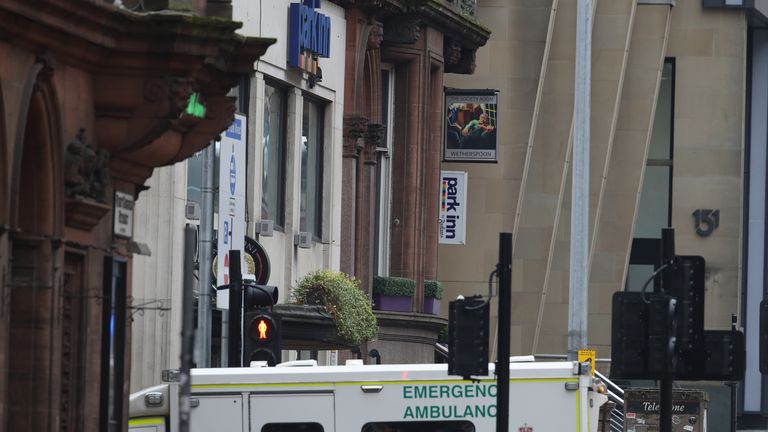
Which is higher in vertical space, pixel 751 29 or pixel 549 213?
pixel 751 29

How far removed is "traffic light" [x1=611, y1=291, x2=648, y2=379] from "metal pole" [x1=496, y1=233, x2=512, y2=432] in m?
1.09

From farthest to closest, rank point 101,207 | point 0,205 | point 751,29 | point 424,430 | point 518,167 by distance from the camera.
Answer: point 751,29, point 518,167, point 424,430, point 101,207, point 0,205

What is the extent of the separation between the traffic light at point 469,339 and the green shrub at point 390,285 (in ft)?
78.9

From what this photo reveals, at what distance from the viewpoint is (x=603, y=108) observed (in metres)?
60.6

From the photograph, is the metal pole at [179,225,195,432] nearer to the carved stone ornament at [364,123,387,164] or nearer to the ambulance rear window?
the ambulance rear window

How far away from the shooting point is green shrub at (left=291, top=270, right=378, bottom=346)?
120ft

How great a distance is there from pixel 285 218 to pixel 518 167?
22.6 m

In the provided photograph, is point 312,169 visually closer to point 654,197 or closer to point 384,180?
point 384,180

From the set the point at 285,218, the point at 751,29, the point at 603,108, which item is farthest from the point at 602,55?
the point at 285,218

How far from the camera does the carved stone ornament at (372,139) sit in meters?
41.8

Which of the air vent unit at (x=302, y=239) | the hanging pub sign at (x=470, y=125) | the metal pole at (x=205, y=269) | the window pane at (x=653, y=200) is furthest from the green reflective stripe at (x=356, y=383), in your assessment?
the window pane at (x=653, y=200)

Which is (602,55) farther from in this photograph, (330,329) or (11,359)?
(11,359)

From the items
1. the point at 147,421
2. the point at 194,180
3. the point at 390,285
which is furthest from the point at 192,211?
the point at 147,421

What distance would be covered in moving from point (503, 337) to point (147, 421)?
153 inches
